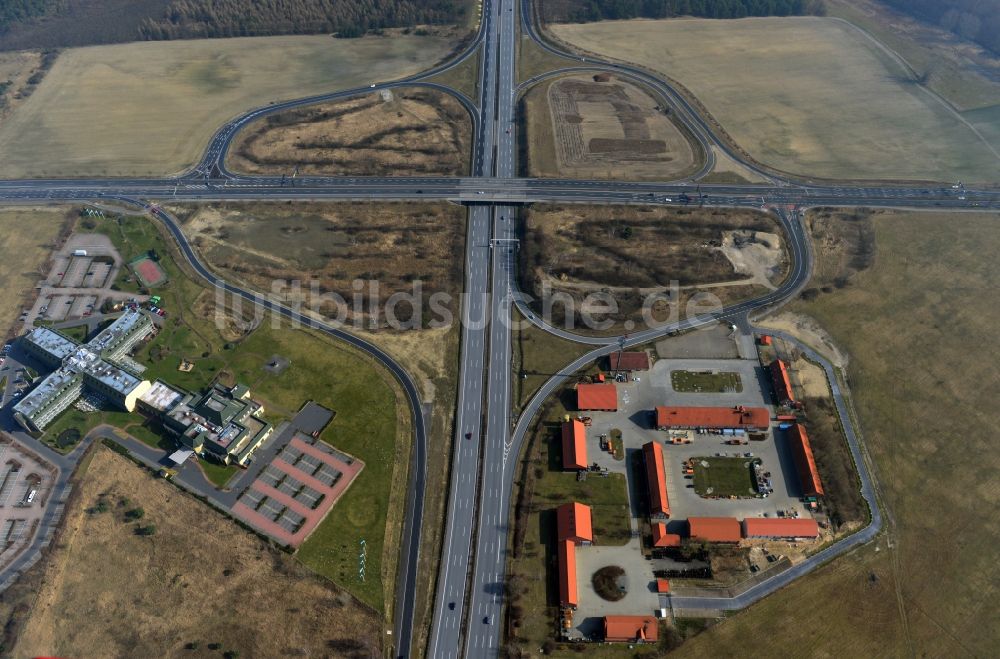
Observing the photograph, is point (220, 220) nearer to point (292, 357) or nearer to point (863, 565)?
point (292, 357)

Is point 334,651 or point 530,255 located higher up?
point 530,255

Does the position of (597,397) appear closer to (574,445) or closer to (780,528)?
(574,445)

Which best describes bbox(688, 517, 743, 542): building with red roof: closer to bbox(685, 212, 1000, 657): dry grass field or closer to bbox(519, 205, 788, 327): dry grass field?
bbox(685, 212, 1000, 657): dry grass field

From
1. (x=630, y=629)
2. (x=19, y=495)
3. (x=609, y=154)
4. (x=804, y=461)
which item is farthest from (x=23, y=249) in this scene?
(x=804, y=461)

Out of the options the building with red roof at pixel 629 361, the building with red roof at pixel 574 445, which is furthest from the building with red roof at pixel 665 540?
the building with red roof at pixel 629 361

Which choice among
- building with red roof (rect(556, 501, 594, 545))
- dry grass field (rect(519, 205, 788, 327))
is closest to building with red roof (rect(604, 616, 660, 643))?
building with red roof (rect(556, 501, 594, 545))

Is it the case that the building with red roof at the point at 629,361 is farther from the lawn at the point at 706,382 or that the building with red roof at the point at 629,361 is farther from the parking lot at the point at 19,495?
the parking lot at the point at 19,495

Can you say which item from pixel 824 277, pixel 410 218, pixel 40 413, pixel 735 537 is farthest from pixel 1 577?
pixel 824 277
